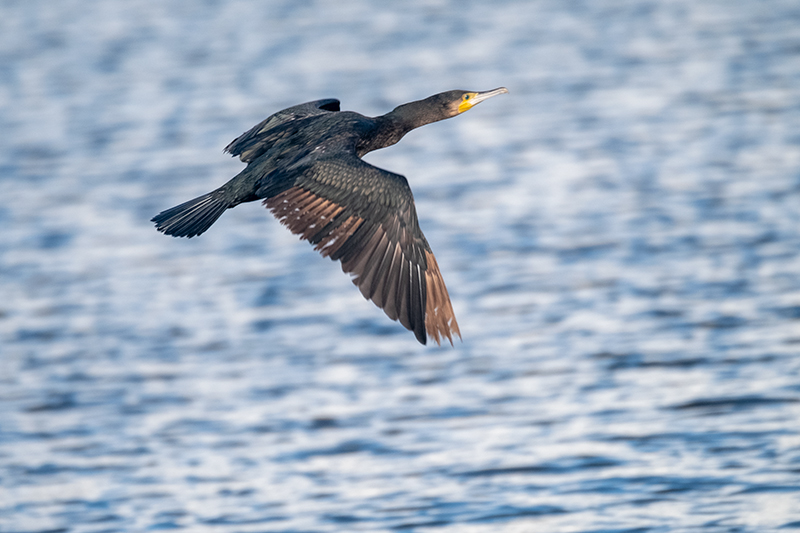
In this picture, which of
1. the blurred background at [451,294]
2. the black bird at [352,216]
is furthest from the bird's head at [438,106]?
the blurred background at [451,294]

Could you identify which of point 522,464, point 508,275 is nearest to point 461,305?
point 508,275

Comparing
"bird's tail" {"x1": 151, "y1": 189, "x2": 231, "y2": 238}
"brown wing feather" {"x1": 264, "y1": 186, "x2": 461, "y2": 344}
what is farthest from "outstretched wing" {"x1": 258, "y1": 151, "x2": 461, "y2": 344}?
"bird's tail" {"x1": 151, "y1": 189, "x2": 231, "y2": 238}

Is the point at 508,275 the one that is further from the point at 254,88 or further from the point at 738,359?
the point at 254,88

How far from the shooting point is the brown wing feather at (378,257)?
604 cm

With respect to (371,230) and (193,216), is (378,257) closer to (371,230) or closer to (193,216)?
(371,230)

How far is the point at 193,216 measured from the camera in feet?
21.8

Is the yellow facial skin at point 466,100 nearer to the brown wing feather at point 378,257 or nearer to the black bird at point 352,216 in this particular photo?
the black bird at point 352,216

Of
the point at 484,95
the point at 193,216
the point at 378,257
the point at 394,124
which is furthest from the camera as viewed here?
the point at 484,95

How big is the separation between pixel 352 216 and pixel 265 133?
52.4 inches

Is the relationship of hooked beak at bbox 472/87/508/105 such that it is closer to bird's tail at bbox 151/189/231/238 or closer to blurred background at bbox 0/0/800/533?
bird's tail at bbox 151/189/231/238

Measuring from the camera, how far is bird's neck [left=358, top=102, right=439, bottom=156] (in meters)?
7.14

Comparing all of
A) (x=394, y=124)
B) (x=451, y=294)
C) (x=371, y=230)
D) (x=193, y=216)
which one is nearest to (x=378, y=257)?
(x=371, y=230)

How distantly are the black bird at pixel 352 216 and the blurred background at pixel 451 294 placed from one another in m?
2.56

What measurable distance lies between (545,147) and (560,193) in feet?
5.23
